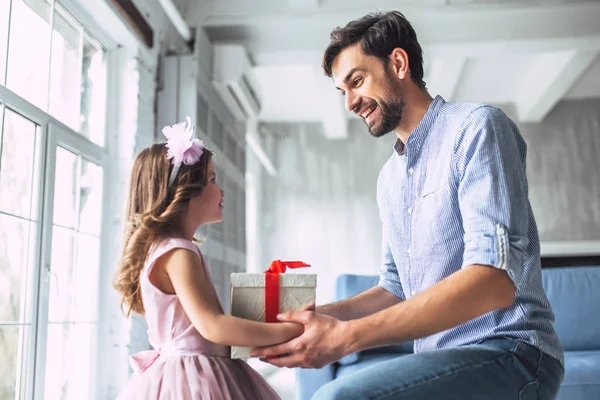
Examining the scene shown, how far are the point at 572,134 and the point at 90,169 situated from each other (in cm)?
543

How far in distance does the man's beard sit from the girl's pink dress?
22.1 inches

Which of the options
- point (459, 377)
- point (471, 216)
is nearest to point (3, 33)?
point (471, 216)

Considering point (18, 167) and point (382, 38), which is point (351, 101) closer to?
point (382, 38)

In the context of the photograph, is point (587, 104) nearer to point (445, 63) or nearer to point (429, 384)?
point (445, 63)

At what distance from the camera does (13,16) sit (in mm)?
2426

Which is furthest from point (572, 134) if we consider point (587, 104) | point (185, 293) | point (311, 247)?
point (185, 293)

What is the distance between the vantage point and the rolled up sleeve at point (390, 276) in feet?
5.28

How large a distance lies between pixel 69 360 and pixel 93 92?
1.38 meters

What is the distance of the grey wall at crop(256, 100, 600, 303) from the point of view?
6.61m

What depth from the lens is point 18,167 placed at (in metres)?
2.45

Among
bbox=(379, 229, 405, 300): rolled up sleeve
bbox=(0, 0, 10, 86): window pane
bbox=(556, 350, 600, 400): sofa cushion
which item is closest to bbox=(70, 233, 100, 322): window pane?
bbox=(0, 0, 10, 86): window pane

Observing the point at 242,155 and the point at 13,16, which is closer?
the point at 13,16

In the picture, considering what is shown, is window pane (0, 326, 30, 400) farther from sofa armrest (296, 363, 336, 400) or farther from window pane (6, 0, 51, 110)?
sofa armrest (296, 363, 336, 400)

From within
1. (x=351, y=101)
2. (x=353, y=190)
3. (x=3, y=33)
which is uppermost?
(x=353, y=190)
